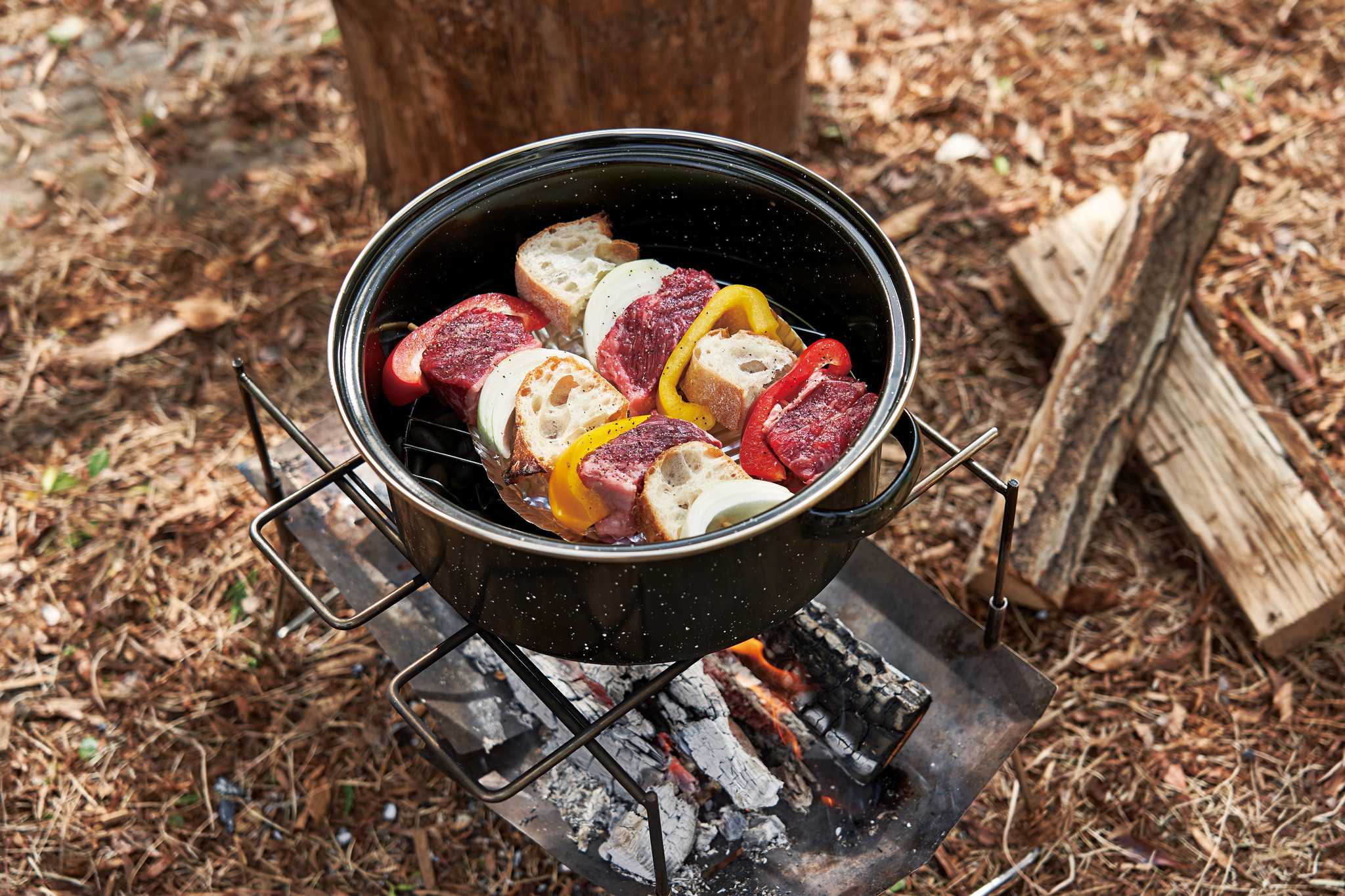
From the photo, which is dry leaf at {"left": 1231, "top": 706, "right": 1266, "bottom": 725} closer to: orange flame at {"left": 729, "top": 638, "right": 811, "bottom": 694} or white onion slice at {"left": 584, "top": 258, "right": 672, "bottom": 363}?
orange flame at {"left": 729, "top": 638, "right": 811, "bottom": 694}

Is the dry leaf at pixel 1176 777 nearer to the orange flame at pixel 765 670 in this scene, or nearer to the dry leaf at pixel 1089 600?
the dry leaf at pixel 1089 600

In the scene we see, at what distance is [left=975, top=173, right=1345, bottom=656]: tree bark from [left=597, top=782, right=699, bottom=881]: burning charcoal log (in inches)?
45.3

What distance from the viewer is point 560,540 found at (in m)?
1.70

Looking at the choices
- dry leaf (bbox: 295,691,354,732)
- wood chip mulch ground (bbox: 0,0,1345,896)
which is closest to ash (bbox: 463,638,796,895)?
wood chip mulch ground (bbox: 0,0,1345,896)

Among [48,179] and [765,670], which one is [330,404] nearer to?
[48,179]

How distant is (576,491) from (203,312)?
260 centimetres

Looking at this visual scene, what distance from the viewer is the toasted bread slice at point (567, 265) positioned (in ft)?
7.07

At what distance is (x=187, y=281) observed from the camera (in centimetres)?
390

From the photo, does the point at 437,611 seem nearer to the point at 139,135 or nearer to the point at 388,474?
the point at 388,474

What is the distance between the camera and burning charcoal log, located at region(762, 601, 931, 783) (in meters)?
2.15

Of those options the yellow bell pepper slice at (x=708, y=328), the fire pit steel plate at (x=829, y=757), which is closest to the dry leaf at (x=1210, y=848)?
the fire pit steel plate at (x=829, y=757)

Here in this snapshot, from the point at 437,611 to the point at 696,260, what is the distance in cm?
110

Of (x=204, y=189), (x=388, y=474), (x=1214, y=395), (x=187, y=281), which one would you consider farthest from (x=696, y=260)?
(x=204, y=189)

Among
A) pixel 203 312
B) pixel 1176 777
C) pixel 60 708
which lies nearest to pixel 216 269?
pixel 203 312
